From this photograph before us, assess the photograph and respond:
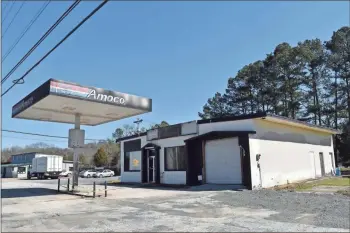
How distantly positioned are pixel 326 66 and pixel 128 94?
36.4m

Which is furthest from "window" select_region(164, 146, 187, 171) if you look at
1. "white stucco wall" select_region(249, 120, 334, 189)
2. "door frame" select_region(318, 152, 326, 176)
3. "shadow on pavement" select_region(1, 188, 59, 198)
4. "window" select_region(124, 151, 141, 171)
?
"door frame" select_region(318, 152, 326, 176)

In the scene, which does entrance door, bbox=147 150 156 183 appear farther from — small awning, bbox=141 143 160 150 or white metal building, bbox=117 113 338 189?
small awning, bbox=141 143 160 150

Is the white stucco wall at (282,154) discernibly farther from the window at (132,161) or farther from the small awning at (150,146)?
the window at (132,161)

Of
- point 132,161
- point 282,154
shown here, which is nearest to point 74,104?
point 132,161

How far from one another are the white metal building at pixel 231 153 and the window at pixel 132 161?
8 centimetres

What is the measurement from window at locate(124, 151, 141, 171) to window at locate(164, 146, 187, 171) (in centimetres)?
396

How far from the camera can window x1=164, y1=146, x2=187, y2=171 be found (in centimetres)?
2196

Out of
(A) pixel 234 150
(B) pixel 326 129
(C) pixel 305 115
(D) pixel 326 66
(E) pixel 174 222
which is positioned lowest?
(E) pixel 174 222

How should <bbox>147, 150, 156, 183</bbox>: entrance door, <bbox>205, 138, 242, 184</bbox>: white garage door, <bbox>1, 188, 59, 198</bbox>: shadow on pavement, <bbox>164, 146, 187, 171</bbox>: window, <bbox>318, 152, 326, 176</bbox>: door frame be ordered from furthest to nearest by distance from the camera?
<bbox>318, 152, 326, 176</bbox>: door frame, <bbox>147, 150, 156, 183</bbox>: entrance door, <bbox>164, 146, 187, 171</bbox>: window, <bbox>205, 138, 242, 184</bbox>: white garage door, <bbox>1, 188, 59, 198</bbox>: shadow on pavement

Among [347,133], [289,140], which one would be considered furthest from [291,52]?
[289,140]

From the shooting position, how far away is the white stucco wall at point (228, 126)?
18781mm

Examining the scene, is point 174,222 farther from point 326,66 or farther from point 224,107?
point 224,107

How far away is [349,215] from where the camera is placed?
29.7 feet

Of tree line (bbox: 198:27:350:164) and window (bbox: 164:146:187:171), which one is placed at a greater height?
tree line (bbox: 198:27:350:164)
